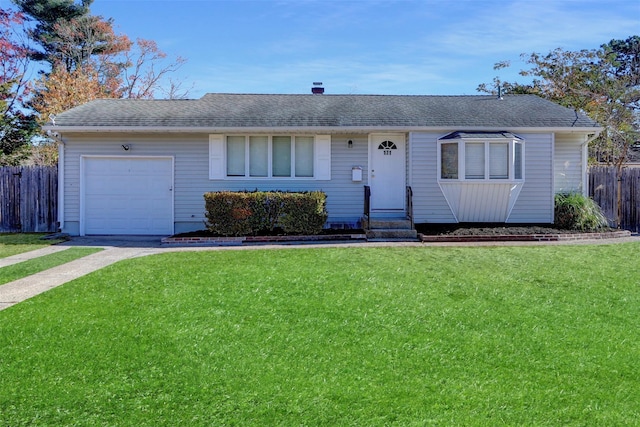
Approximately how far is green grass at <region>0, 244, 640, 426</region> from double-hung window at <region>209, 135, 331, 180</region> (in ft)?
19.3

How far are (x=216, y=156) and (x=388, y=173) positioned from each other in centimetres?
470

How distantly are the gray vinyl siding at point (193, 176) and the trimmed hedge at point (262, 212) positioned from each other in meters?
1.26

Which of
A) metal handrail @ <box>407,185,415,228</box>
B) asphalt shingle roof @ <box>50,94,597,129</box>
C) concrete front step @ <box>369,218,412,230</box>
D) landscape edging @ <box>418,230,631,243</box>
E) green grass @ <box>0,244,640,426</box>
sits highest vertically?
asphalt shingle roof @ <box>50,94,597,129</box>

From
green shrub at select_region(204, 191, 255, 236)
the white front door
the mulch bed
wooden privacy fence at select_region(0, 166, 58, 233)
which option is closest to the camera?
the mulch bed

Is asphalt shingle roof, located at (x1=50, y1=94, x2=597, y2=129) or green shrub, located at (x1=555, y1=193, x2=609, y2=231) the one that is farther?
asphalt shingle roof, located at (x1=50, y1=94, x2=597, y2=129)

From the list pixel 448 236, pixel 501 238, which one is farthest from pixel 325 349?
pixel 501 238

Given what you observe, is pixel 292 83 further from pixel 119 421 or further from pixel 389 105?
pixel 119 421

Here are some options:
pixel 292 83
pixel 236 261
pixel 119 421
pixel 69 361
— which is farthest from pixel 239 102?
pixel 119 421

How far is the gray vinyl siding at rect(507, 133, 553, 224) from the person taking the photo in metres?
12.4

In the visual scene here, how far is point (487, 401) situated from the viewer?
328 centimetres

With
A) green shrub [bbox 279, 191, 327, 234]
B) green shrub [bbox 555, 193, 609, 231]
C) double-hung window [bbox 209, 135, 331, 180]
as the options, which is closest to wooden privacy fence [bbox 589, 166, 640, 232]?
green shrub [bbox 555, 193, 609, 231]

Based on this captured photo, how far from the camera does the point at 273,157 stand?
12.7 m

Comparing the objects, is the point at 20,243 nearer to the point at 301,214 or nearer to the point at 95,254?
the point at 95,254

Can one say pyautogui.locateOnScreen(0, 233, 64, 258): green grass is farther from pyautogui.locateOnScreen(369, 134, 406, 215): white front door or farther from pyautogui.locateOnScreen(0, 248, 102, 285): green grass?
pyautogui.locateOnScreen(369, 134, 406, 215): white front door
